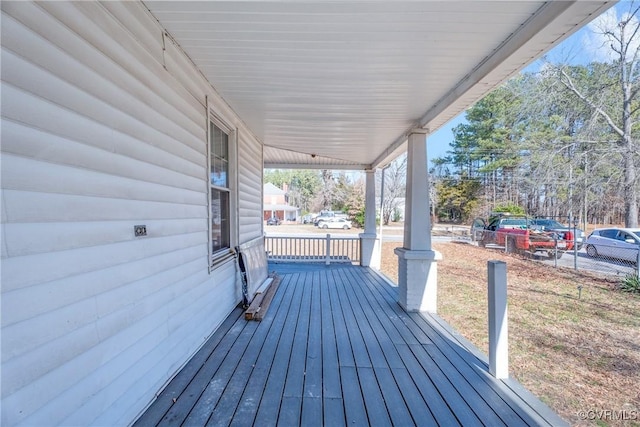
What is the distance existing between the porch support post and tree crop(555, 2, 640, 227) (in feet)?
22.6

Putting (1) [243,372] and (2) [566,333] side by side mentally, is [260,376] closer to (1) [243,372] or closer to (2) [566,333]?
(1) [243,372]

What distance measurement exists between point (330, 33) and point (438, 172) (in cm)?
2599

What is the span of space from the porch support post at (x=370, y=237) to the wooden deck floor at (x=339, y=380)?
3.48m

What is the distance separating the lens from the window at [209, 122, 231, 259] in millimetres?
3512

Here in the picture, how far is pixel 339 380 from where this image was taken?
2293 millimetres

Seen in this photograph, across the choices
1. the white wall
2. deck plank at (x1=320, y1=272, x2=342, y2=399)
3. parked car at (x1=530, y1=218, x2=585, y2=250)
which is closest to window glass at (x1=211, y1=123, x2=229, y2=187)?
the white wall

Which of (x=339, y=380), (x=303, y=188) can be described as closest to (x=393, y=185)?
(x=303, y=188)

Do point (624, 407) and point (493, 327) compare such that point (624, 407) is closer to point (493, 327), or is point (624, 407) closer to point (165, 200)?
point (493, 327)

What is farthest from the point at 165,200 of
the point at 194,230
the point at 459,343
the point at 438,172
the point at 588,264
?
the point at 438,172

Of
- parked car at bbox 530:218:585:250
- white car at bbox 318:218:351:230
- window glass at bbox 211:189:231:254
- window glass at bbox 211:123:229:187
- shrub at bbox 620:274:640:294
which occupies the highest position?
window glass at bbox 211:123:229:187

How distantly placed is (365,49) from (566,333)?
440 cm

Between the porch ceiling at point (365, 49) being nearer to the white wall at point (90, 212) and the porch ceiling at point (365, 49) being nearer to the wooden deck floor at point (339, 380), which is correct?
the white wall at point (90, 212)

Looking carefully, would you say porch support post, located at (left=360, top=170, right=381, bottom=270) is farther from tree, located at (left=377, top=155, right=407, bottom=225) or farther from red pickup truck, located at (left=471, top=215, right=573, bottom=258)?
tree, located at (left=377, top=155, right=407, bottom=225)

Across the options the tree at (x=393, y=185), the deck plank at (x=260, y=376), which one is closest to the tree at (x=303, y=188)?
the tree at (x=393, y=185)
